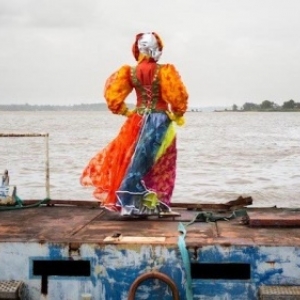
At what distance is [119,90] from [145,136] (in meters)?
0.62

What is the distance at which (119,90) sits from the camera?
20.9 feet

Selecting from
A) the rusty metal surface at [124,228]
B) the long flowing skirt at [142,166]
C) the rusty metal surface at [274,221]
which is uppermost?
the long flowing skirt at [142,166]

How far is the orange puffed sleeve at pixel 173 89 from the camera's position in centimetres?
609

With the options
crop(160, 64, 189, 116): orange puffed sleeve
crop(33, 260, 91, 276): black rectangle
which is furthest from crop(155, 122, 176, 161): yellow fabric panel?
crop(33, 260, 91, 276): black rectangle

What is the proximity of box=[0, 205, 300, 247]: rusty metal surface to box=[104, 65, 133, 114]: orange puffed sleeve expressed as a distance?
1124mm

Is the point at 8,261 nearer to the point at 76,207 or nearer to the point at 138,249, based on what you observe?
the point at 138,249

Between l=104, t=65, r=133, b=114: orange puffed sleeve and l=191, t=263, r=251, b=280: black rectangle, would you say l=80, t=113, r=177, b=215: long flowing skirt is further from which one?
l=191, t=263, r=251, b=280: black rectangle

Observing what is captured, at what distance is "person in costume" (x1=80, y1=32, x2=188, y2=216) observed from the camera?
20.0ft

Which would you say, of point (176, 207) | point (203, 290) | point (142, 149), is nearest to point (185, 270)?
point (203, 290)

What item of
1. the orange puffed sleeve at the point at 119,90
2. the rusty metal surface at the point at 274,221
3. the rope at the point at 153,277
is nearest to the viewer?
the rope at the point at 153,277

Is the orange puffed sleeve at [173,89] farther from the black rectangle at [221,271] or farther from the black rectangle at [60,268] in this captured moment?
the black rectangle at [60,268]

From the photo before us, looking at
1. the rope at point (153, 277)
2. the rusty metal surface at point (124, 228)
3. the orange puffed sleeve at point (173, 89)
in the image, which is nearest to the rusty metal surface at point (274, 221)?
the rusty metal surface at point (124, 228)

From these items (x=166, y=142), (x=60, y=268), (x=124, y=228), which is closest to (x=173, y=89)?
(x=166, y=142)

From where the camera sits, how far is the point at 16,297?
15.4 feet
